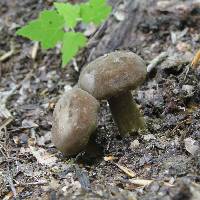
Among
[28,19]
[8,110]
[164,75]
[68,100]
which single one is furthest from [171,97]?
[28,19]

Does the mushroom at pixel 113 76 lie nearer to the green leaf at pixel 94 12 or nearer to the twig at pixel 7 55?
the green leaf at pixel 94 12

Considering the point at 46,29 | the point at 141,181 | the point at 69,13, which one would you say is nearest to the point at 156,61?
the point at 69,13

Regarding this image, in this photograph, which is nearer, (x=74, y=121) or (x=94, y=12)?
(x=74, y=121)

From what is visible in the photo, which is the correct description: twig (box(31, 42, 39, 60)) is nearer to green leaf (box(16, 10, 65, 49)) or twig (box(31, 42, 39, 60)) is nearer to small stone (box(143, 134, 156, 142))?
green leaf (box(16, 10, 65, 49))

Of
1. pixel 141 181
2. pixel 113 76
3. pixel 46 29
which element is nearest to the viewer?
pixel 141 181

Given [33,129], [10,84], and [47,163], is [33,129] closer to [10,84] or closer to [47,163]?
[47,163]

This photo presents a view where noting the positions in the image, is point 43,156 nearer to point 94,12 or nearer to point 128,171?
point 128,171
